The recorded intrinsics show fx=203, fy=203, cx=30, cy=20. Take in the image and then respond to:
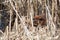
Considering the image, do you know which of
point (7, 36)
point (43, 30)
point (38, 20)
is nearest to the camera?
point (7, 36)

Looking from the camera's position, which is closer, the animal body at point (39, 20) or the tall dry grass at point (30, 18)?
the tall dry grass at point (30, 18)

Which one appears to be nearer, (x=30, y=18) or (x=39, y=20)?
(x=30, y=18)

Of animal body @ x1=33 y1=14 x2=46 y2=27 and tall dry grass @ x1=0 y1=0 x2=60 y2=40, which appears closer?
tall dry grass @ x1=0 y1=0 x2=60 y2=40

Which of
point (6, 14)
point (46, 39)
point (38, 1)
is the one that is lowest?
point (46, 39)

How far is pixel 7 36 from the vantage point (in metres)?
1.87

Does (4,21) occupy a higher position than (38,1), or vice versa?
(38,1)

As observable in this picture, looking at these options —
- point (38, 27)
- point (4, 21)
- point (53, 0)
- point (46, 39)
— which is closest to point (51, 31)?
point (46, 39)

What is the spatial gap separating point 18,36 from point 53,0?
589 millimetres

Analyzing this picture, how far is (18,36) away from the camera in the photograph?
1.97m

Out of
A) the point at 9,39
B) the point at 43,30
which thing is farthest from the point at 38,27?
the point at 9,39

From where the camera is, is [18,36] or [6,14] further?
[6,14]

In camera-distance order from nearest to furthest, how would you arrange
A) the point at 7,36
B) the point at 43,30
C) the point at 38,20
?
the point at 7,36 < the point at 43,30 < the point at 38,20

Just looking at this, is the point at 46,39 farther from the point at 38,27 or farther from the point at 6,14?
the point at 6,14

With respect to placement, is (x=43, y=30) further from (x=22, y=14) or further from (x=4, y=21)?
(x=4, y=21)
